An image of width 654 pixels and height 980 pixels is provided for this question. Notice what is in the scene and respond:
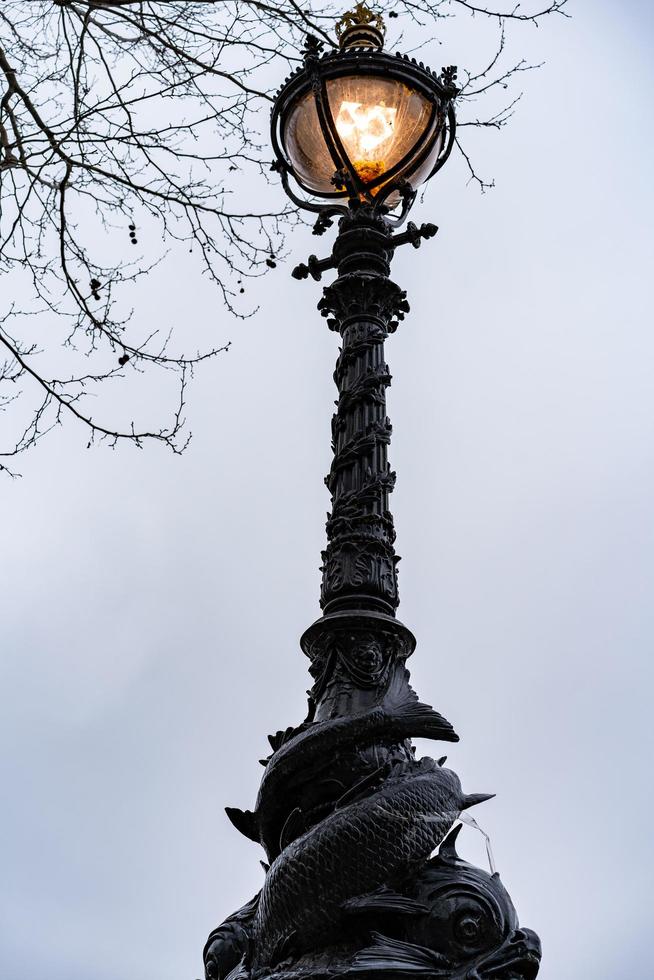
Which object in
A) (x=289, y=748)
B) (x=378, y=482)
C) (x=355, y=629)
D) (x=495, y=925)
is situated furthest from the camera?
(x=378, y=482)

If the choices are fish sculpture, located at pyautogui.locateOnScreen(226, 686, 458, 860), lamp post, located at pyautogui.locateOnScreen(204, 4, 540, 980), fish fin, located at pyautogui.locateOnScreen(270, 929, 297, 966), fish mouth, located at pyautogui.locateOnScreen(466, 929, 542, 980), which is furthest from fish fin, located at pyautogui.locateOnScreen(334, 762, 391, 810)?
fish mouth, located at pyautogui.locateOnScreen(466, 929, 542, 980)

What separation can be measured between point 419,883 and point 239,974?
2.22 feet

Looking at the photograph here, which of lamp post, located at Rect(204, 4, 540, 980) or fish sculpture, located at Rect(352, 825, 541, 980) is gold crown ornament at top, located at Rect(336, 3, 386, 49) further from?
fish sculpture, located at Rect(352, 825, 541, 980)

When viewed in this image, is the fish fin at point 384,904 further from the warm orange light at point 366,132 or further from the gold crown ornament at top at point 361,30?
the gold crown ornament at top at point 361,30

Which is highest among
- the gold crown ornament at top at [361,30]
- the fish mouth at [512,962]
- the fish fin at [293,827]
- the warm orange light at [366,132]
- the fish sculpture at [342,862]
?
the gold crown ornament at top at [361,30]

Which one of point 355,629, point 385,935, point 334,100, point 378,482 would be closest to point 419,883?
point 385,935

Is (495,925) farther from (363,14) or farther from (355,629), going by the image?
(363,14)

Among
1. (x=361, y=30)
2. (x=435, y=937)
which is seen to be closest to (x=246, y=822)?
(x=435, y=937)

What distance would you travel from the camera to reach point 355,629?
4.22 metres

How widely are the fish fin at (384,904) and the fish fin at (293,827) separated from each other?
1.39 ft

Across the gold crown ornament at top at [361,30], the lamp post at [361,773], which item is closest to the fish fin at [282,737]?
the lamp post at [361,773]

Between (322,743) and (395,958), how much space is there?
2.64 ft

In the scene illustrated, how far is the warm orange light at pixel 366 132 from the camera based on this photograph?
570 cm

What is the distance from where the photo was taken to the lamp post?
3.41m
